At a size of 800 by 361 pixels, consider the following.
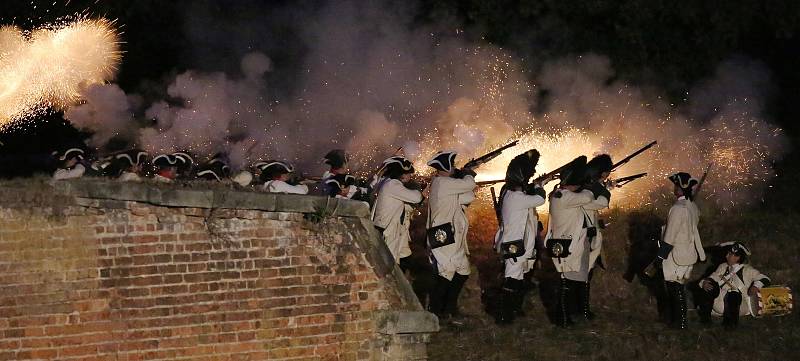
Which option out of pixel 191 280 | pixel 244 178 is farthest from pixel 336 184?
pixel 191 280

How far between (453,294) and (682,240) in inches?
113

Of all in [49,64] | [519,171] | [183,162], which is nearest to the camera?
[519,171]

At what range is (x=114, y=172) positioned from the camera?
629 inches

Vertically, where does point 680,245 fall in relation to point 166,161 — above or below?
below

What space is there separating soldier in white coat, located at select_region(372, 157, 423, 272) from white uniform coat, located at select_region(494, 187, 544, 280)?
1.09m

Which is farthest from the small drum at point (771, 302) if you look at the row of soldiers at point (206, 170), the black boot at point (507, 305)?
the row of soldiers at point (206, 170)

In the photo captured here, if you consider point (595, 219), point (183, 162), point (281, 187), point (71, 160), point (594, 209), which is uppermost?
point (71, 160)

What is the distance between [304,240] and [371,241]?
2.21 ft

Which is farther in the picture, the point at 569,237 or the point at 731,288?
the point at 731,288

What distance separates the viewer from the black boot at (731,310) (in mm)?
14539

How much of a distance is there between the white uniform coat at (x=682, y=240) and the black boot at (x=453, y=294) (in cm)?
253

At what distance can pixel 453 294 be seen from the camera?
1457 centimetres

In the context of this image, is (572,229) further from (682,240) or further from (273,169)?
(273,169)

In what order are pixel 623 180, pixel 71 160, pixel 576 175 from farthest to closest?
pixel 71 160 → pixel 623 180 → pixel 576 175
